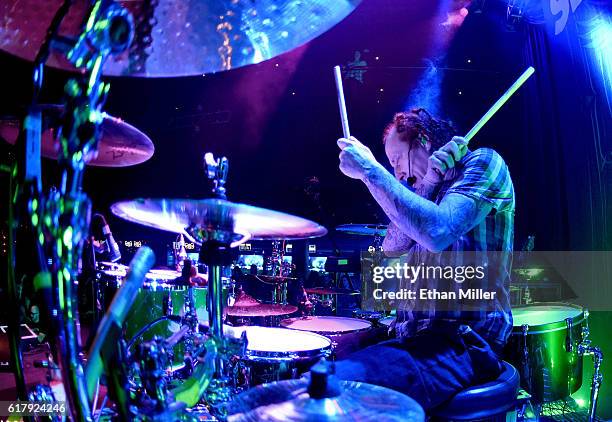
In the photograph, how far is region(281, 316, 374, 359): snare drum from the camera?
1983 millimetres

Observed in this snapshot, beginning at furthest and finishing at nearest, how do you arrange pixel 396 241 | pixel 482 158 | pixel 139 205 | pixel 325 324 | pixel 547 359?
pixel 325 324, pixel 547 359, pixel 396 241, pixel 482 158, pixel 139 205

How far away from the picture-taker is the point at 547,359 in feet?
7.37

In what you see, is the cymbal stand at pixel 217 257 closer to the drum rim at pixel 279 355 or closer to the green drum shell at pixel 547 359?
the drum rim at pixel 279 355

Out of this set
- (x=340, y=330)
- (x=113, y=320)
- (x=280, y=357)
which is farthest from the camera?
(x=340, y=330)

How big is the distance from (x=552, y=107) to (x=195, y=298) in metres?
3.95

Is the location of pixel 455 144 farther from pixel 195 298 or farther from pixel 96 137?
pixel 195 298

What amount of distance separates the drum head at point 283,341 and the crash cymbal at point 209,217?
2.71 ft

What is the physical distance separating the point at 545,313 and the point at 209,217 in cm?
258

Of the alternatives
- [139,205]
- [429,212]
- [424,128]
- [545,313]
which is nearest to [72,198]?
[139,205]

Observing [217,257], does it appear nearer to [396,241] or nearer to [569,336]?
[396,241]

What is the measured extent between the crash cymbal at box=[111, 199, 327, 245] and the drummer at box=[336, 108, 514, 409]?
40 centimetres

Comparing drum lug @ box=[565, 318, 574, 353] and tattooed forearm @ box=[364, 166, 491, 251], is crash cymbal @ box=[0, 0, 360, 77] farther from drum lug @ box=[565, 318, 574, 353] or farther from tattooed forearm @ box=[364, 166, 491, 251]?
drum lug @ box=[565, 318, 574, 353]

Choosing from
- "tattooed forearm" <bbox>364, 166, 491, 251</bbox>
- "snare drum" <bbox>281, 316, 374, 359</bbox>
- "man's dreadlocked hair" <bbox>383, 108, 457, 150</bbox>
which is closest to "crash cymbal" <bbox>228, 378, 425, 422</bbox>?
"tattooed forearm" <bbox>364, 166, 491, 251</bbox>

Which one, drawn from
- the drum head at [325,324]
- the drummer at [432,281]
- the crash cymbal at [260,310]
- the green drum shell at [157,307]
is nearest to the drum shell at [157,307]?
the green drum shell at [157,307]
